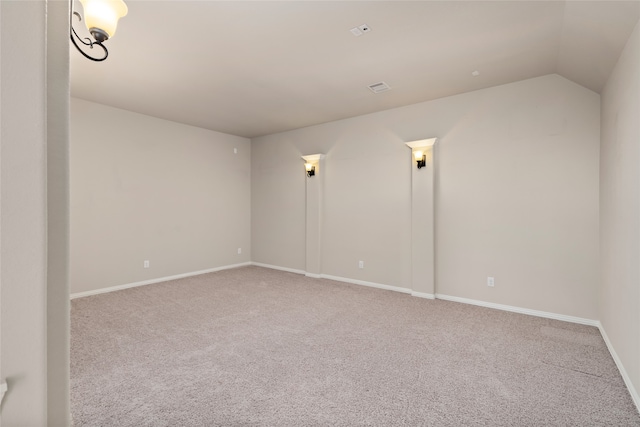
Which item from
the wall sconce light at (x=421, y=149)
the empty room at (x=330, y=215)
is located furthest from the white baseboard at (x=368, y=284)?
the wall sconce light at (x=421, y=149)

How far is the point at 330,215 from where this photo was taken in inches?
223

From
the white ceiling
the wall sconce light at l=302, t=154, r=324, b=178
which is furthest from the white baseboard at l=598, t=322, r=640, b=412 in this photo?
the wall sconce light at l=302, t=154, r=324, b=178

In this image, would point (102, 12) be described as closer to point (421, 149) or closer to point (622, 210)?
point (421, 149)

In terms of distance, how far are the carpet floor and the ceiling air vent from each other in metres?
2.93

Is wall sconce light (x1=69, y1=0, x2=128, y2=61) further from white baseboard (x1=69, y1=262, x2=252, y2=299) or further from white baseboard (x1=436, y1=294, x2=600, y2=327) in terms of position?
white baseboard (x1=436, y1=294, x2=600, y2=327)

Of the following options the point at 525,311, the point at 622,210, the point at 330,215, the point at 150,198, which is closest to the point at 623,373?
the point at 622,210

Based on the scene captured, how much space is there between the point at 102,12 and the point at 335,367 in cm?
294

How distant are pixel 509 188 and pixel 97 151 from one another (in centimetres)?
596

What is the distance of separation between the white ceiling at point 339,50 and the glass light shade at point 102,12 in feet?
2.23

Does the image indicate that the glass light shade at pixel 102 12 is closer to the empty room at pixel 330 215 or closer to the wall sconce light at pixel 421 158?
the empty room at pixel 330 215

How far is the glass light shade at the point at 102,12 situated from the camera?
174 cm

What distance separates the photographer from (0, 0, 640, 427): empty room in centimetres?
79

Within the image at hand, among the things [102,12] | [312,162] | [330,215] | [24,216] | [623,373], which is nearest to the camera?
[24,216]

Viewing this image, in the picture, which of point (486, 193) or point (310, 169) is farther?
point (310, 169)
